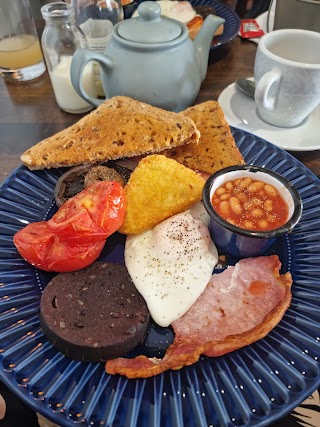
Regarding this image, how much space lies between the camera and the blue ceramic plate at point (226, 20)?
238 cm

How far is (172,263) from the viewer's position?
4.45 ft

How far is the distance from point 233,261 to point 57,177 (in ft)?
2.72

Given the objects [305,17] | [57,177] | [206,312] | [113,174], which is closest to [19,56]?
[57,177]

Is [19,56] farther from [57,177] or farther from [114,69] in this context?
[57,177]

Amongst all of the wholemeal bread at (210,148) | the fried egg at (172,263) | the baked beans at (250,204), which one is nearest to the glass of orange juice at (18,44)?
the wholemeal bread at (210,148)

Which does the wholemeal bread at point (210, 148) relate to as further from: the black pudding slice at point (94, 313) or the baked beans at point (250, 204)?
the black pudding slice at point (94, 313)

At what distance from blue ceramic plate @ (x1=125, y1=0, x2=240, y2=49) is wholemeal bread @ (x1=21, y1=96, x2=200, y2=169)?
897 millimetres

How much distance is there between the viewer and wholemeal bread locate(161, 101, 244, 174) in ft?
5.54

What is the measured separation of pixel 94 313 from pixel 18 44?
5.98 ft

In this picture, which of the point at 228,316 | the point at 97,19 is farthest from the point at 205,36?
the point at 228,316

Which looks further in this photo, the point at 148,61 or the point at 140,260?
the point at 148,61

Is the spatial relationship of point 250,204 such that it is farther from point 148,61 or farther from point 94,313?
point 148,61

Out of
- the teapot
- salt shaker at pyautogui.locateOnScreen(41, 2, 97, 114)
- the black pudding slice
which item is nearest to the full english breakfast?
the black pudding slice

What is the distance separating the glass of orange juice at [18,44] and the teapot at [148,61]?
0.67m
